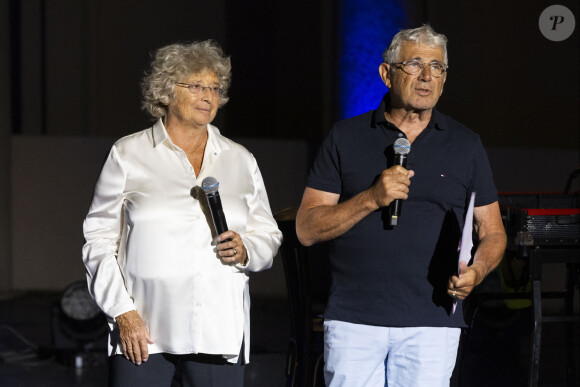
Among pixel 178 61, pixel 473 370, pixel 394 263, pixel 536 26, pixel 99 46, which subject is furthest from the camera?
pixel 99 46

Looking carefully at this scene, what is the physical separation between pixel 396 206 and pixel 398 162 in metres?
0.12

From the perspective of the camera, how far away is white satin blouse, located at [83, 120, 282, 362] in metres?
2.29

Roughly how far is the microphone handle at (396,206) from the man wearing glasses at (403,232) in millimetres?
14

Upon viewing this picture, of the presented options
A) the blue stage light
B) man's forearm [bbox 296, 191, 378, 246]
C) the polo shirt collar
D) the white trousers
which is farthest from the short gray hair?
the blue stage light

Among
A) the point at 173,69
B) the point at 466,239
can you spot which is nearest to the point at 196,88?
the point at 173,69

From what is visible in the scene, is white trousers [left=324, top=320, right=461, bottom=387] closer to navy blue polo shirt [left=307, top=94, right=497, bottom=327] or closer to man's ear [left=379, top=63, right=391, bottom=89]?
navy blue polo shirt [left=307, top=94, right=497, bottom=327]

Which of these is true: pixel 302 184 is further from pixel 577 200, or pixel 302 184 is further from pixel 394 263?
pixel 394 263

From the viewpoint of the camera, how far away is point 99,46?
8.67 m

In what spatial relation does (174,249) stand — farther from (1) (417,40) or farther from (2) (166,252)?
(1) (417,40)

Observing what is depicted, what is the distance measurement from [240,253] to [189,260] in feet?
0.47

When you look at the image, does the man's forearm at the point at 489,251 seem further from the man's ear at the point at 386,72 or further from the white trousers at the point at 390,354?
the man's ear at the point at 386,72

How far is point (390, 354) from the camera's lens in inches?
87.7

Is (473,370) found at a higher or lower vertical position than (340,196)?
lower

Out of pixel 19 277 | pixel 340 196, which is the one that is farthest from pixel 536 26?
pixel 340 196
